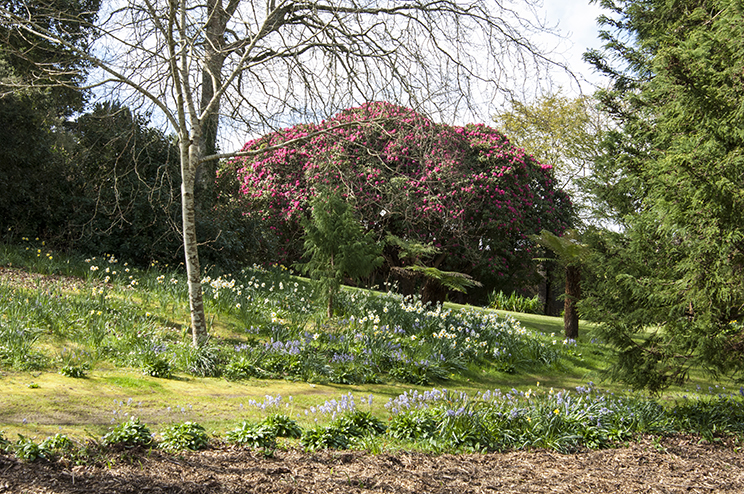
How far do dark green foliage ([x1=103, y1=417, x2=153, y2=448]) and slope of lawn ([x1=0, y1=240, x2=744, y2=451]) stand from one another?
274 millimetres

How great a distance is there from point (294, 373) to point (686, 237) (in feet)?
15.2

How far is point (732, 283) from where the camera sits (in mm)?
4875

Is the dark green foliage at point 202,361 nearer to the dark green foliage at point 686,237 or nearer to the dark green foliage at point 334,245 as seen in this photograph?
the dark green foliage at point 334,245

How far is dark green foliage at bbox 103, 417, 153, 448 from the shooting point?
343cm

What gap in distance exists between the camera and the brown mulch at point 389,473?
3.00 metres

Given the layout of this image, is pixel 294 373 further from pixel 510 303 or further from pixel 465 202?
pixel 510 303

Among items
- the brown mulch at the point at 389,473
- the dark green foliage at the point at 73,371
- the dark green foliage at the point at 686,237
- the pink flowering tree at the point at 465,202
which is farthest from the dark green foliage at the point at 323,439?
the pink flowering tree at the point at 465,202

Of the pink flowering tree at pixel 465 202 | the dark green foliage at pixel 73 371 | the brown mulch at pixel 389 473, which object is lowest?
the brown mulch at pixel 389 473

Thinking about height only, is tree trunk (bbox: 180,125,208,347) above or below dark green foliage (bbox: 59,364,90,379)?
above

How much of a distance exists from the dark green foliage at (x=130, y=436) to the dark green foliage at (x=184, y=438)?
0.39 ft

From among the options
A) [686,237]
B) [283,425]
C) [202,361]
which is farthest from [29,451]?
[686,237]

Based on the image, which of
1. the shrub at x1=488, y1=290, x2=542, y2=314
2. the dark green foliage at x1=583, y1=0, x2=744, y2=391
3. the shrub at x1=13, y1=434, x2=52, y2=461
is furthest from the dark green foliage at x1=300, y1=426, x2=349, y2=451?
the shrub at x1=488, y1=290, x2=542, y2=314

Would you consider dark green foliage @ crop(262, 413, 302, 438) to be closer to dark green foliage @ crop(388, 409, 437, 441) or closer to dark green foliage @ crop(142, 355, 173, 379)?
dark green foliage @ crop(388, 409, 437, 441)

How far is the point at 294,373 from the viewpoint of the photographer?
6004 mm
